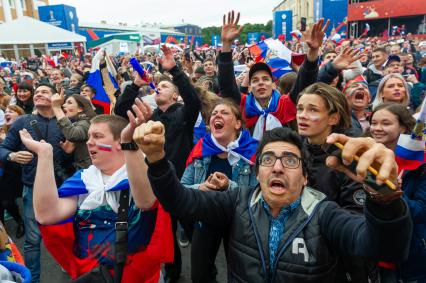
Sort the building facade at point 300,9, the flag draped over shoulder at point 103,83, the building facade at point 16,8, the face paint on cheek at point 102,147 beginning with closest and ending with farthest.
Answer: the face paint on cheek at point 102,147 < the flag draped over shoulder at point 103,83 < the building facade at point 16,8 < the building facade at point 300,9

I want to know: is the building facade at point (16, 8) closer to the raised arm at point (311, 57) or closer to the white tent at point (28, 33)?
the white tent at point (28, 33)

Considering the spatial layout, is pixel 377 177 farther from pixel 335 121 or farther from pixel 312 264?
pixel 335 121

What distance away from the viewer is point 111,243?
205 centimetres

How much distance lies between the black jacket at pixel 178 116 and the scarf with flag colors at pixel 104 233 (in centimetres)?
149

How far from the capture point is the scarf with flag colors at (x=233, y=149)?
2746 mm

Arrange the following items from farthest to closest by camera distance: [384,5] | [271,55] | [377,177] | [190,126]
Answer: [384,5], [271,55], [190,126], [377,177]

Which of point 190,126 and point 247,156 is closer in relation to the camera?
point 247,156

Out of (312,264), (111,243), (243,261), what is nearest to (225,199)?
(243,261)

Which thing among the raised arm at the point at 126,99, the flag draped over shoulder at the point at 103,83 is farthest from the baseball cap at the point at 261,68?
the flag draped over shoulder at the point at 103,83

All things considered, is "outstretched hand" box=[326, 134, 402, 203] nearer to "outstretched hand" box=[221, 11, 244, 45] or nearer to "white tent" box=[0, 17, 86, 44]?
"outstretched hand" box=[221, 11, 244, 45]

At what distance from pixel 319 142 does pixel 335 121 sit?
19 cm

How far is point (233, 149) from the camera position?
2.78 metres

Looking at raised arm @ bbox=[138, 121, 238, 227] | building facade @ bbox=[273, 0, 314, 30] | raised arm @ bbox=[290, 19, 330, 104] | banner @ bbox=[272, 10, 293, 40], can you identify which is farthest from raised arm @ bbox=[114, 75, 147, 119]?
building facade @ bbox=[273, 0, 314, 30]

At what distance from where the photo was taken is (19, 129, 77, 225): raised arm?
1946 mm
